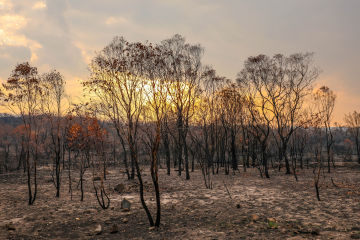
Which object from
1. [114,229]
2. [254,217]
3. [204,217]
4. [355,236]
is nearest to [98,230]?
[114,229]

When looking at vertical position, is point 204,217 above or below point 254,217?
below

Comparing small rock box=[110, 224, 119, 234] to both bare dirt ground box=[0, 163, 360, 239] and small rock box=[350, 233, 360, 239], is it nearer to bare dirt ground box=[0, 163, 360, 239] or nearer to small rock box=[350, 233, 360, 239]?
bare dirt ground box=[0, 163, 360, 239]

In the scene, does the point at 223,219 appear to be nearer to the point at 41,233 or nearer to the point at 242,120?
the point at 41,233

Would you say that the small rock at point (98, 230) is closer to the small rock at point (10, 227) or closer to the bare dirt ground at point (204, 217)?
the bare dirt ground at point (204, 217)

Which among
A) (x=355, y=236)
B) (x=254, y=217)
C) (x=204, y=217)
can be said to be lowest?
(x=204, y=217)

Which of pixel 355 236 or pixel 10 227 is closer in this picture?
pixel 355 236

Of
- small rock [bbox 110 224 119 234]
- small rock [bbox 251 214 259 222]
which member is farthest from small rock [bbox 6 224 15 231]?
small rock [bbox 251 214 259 222]

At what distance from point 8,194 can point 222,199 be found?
18243 millimetres

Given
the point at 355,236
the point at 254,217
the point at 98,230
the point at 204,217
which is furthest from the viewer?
the point at 204,217

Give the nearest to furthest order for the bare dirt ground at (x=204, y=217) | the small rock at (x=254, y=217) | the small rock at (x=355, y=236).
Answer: the small rock at (x=355, y=236) < the bare dirt ground at (x=204, y=217) < the small rock at (x=254, y=217)

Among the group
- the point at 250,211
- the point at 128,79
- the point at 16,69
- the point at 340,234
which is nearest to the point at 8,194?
the point at 16,69

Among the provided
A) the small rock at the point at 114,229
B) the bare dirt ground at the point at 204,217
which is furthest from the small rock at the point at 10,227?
the small rock at the point at 114,229

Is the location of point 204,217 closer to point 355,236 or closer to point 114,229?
point 114,229

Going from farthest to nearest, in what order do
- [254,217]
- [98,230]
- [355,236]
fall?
1. [254,217]
2. [98,230]
3. [355,236]
